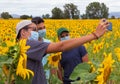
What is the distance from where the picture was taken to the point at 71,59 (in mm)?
4629

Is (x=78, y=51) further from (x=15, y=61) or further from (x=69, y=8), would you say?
(x=69, y=8)

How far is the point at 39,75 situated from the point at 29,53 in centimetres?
24

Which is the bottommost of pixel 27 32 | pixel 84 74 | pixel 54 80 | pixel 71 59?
pixel 54 80

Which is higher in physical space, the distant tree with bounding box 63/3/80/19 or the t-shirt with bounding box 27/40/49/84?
the t-shirt with bounding box 27/40/49/84

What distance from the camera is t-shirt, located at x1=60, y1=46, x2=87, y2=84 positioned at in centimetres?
461

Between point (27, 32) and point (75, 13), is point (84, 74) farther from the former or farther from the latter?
point (75, 13)

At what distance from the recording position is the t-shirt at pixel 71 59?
4.61 metres

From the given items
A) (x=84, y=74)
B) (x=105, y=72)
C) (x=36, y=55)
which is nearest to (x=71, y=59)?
(x=36, y=55)

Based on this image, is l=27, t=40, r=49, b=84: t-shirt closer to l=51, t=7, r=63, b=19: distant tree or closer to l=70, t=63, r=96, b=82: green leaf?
l=70, t=63, r=96, b=82: green leaf

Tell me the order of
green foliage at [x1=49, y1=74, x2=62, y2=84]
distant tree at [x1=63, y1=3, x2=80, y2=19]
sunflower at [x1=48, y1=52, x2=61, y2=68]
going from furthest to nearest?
distant tree at [x1=63, y1=3, x2=80, y2=19] → green foliage at [x1=49, y1=74, x2=62, y2=84] → sunflower at [x1=48, y1=52, x2=61, y2=68]

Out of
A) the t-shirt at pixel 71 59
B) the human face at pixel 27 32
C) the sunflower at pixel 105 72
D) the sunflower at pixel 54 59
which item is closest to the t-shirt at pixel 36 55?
the human face at pixel 27 32

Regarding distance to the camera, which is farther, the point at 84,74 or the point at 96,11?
the point at 96,11

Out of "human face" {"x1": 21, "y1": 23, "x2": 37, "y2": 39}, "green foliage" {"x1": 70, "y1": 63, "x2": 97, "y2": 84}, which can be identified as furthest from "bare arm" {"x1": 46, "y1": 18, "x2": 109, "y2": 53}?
"green foliage" {"x1": 70, "y1": 63, "x2": 97, "y2": 84}

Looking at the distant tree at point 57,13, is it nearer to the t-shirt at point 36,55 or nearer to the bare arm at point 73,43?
the t-shirt at point 36,55
